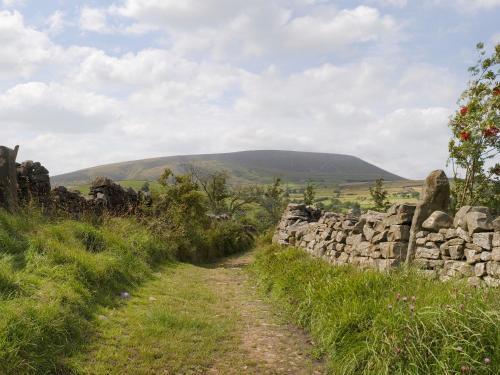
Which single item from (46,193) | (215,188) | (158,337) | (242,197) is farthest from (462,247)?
(242,197)

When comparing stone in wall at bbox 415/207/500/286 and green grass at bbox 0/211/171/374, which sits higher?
stone in wall at bbox 415/207/500/286

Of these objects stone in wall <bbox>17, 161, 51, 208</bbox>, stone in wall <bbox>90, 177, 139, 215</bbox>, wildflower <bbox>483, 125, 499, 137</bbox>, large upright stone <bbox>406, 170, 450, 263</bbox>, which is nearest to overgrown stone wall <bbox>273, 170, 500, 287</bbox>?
large upright stone <bbox>406, 170, 450, 263</bbox>

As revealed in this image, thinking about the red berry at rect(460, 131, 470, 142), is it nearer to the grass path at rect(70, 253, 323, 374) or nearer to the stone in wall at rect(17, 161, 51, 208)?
the grass path at rect(70, 253, 323, 374)

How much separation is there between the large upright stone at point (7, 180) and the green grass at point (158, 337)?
451 centimetres

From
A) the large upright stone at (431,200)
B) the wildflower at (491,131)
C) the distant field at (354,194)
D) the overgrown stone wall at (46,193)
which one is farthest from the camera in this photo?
the distant field at (354,194)

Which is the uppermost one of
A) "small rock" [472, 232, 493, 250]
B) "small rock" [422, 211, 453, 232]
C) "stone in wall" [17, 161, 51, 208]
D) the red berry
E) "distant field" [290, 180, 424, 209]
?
the red berry

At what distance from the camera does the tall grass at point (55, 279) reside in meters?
4.95

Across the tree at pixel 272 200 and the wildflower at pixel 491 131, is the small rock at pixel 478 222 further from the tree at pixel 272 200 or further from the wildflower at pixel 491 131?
the tree at pixel 272 200

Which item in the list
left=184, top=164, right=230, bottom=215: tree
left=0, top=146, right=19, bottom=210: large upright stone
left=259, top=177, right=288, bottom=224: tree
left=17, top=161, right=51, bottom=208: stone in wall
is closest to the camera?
left=0, top=146, right=19, bottom=210: large upright stone

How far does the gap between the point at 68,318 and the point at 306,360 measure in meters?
3.49

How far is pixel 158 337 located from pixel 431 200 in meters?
5.69

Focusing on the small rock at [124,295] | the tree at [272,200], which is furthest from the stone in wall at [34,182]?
the tree at [272,200]

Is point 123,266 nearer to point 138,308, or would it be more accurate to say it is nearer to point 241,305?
point 138,308

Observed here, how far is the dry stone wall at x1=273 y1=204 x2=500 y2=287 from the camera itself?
6508mm
